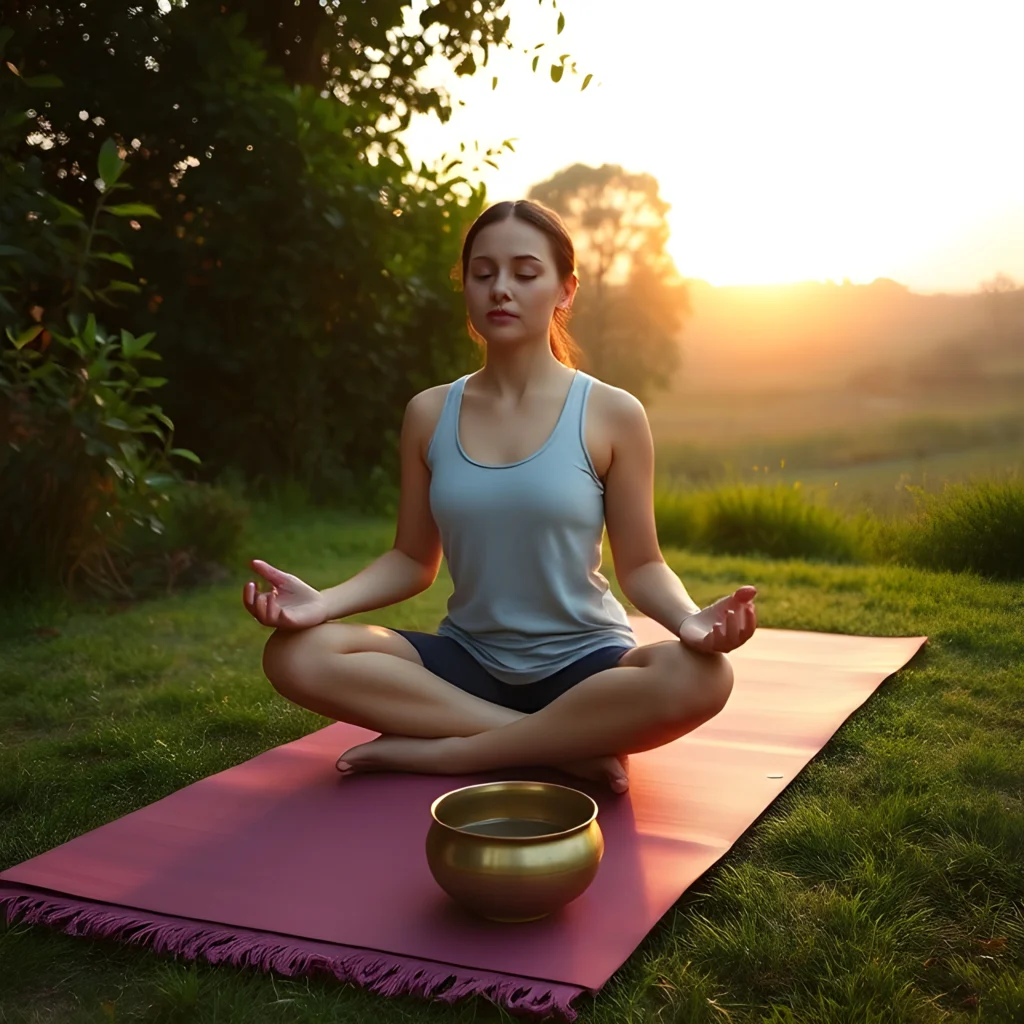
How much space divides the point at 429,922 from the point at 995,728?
1.60m

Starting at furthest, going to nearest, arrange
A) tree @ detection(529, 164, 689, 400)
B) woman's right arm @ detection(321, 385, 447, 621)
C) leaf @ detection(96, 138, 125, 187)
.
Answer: tree @ detection(529, 164, 689, 400) < leaf @ detection(96, 138, 125, 187) < woman's right arm @ detection(321, 385, 447, 621)

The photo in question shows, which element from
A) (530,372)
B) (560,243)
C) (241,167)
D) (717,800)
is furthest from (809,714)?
(241,167)

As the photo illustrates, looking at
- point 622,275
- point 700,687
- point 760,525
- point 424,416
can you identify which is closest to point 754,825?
point 700,687

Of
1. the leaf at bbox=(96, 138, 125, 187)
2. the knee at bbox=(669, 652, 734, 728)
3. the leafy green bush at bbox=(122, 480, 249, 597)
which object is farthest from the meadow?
the leaf at bbox=(96, 138, 125, 187)

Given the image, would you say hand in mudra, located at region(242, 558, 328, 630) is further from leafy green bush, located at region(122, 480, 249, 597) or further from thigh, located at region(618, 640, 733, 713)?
leafy green bush, located at region(122, 480, 249, 597)

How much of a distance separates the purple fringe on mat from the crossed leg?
61cm

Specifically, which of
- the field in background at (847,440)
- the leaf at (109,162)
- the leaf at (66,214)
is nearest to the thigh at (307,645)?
the leaf at (109,162)

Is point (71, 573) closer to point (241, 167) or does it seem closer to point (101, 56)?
point (241, 167)

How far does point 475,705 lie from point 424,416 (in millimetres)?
645

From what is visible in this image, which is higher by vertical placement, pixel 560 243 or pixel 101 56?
pixel 101 56

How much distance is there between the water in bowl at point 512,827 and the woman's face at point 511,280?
100 centimetres

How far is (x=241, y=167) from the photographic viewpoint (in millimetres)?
5719

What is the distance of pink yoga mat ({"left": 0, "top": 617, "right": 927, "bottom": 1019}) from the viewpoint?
63.0 inches

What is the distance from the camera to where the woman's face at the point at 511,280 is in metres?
2.29
